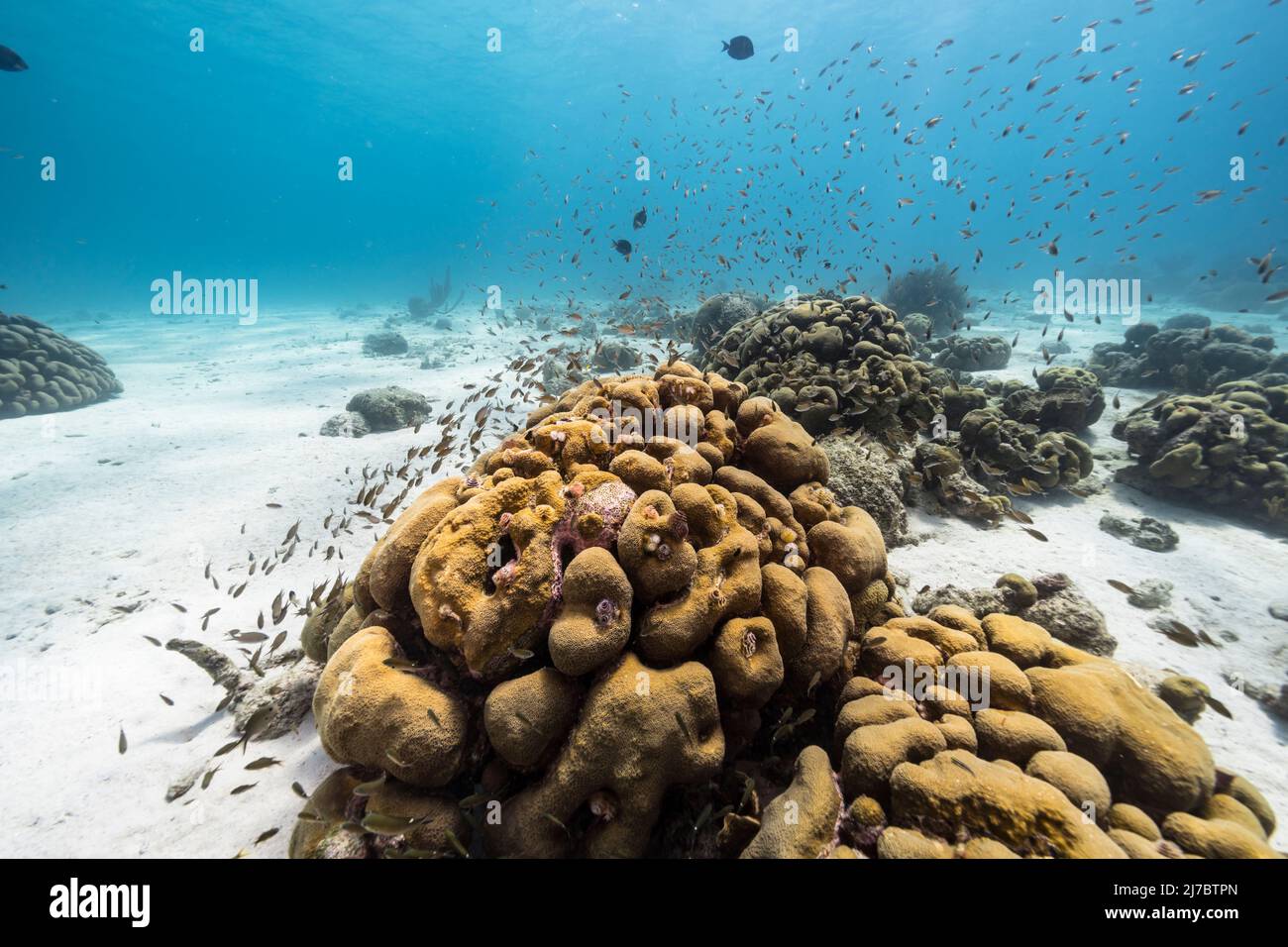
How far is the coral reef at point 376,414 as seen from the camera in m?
12.7

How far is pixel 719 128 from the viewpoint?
13950 centimetres

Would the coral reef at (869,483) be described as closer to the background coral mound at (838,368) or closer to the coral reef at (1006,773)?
the background coral mound at (838,368)

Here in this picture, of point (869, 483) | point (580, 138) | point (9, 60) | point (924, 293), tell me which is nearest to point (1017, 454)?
point (869, 483)

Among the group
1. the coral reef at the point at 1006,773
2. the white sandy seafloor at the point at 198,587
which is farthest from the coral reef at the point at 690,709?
the white sandy seafloor at the point at 198,587

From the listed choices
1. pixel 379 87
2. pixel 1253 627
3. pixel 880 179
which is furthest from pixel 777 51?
pixel 880 179

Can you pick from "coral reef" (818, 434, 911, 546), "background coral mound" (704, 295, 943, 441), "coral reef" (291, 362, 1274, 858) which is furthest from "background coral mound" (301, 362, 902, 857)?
"background coral mound" (704, 295, 943, 441)

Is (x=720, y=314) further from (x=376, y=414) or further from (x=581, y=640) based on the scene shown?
(x=581, y=640)

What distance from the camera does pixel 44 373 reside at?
1506 cm

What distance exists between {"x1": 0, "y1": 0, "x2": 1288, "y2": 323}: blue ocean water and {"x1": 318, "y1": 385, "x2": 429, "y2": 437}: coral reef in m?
6.44

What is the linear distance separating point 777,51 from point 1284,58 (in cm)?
10935

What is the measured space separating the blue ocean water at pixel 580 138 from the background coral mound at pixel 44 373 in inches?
605

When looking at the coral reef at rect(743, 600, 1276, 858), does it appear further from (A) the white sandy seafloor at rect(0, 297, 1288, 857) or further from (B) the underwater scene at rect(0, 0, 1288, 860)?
(A) the white sandy seafloor at rect(0, 297, 1288, 857)

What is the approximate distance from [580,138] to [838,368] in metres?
142
